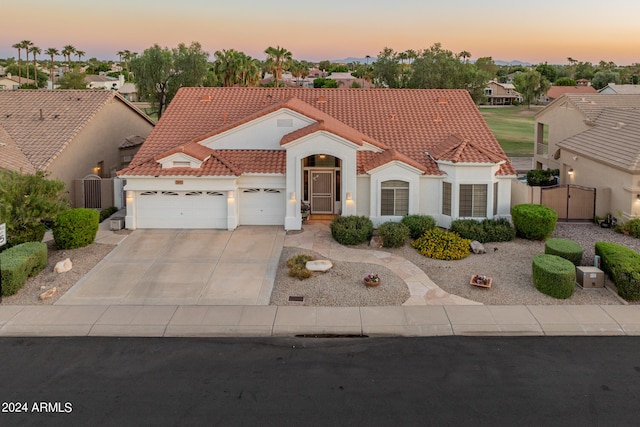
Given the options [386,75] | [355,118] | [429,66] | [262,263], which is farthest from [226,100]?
[386,75]

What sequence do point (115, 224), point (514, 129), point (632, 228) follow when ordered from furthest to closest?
point (514, 129) → point (115, 224) → point (632, 228)

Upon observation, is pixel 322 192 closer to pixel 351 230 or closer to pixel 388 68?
pixel 351 230

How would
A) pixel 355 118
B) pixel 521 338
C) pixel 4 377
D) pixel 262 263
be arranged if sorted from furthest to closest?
pixel 355 118, pixel 262 263, pixel 521 338, pixel 4 377

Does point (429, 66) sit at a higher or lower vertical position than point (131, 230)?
higher

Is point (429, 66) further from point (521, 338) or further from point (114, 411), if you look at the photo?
point (114, 411)

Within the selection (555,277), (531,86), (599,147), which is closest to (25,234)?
(555,277)

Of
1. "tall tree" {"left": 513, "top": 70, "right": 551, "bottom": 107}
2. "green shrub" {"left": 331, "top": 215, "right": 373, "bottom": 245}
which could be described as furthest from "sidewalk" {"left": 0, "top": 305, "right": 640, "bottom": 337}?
"tall tree" {"left": 513, "top": 70, "right": 551, "bottom": 107}
